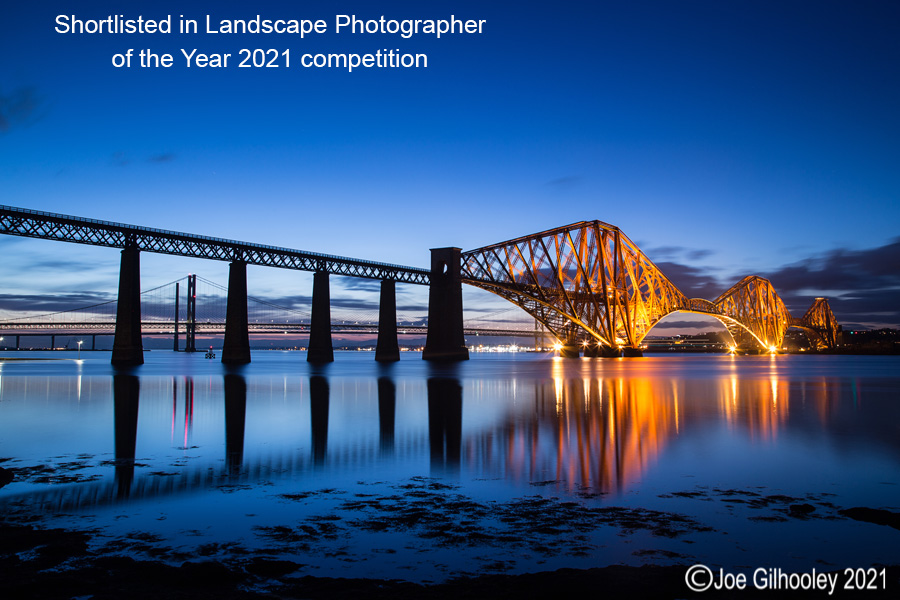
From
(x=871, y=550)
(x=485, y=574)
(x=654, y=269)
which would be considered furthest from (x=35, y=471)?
(x=654, y=269)

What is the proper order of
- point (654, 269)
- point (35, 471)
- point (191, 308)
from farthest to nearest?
point (191, 308) → point (654, 269) → point (35, 471)

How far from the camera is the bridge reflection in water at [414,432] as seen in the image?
380 inches

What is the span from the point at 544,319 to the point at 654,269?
28.1m

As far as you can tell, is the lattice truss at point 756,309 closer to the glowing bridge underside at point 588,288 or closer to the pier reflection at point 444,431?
the glowing bridge underside at point 588,288

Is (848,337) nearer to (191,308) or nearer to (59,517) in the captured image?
(191,308)

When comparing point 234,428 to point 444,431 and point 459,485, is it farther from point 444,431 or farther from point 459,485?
point 459,485

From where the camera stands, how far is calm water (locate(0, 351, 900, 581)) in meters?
6.02

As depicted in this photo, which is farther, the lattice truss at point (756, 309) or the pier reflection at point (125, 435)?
the lattice truss at point (756, 309)

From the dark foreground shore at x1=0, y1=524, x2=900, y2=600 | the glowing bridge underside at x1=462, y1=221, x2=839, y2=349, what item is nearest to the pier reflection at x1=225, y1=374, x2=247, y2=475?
the dark foreground shore at x1=0, y1=524, x2=900, y2=600

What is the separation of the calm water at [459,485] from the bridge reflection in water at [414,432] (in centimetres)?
8

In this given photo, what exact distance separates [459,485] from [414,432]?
6335mm

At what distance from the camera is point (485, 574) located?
530cm

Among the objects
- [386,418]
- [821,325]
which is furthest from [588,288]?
[821,325]

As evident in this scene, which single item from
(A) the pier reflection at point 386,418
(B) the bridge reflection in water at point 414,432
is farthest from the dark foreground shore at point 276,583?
(A) the pier reflection at point 386,418
